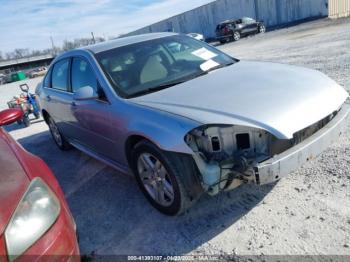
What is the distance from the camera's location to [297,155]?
2715mm

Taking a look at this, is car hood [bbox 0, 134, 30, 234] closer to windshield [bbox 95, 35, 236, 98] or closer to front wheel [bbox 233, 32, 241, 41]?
windshield [bbox 95, 35, 236, 98]

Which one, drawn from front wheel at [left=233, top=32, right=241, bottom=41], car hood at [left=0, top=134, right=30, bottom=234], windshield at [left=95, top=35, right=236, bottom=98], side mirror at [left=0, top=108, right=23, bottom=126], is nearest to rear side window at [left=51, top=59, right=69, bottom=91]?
windshield at [left=95, top=35, right=236, bottom=98]

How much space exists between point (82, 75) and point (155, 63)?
94 centimetres

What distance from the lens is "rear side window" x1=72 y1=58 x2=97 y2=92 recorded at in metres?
3.92

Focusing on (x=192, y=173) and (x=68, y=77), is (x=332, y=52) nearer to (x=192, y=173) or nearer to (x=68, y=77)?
(x=68, y=77)

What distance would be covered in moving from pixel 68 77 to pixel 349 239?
3754 mm

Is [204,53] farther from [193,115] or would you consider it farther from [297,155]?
[297,155]

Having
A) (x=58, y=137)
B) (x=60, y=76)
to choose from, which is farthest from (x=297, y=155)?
(x=58, y=137)

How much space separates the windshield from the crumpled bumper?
1421 millimetres

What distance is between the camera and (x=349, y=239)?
2506 millimetres

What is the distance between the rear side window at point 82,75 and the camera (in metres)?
3.92

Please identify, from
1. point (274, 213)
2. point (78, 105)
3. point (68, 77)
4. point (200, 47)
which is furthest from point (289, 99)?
point (68, 77)

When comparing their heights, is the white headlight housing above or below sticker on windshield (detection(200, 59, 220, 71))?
below

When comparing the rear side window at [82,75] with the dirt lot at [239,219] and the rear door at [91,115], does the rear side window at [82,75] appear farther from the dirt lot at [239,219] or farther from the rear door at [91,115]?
the dirt lot at [239,219]
